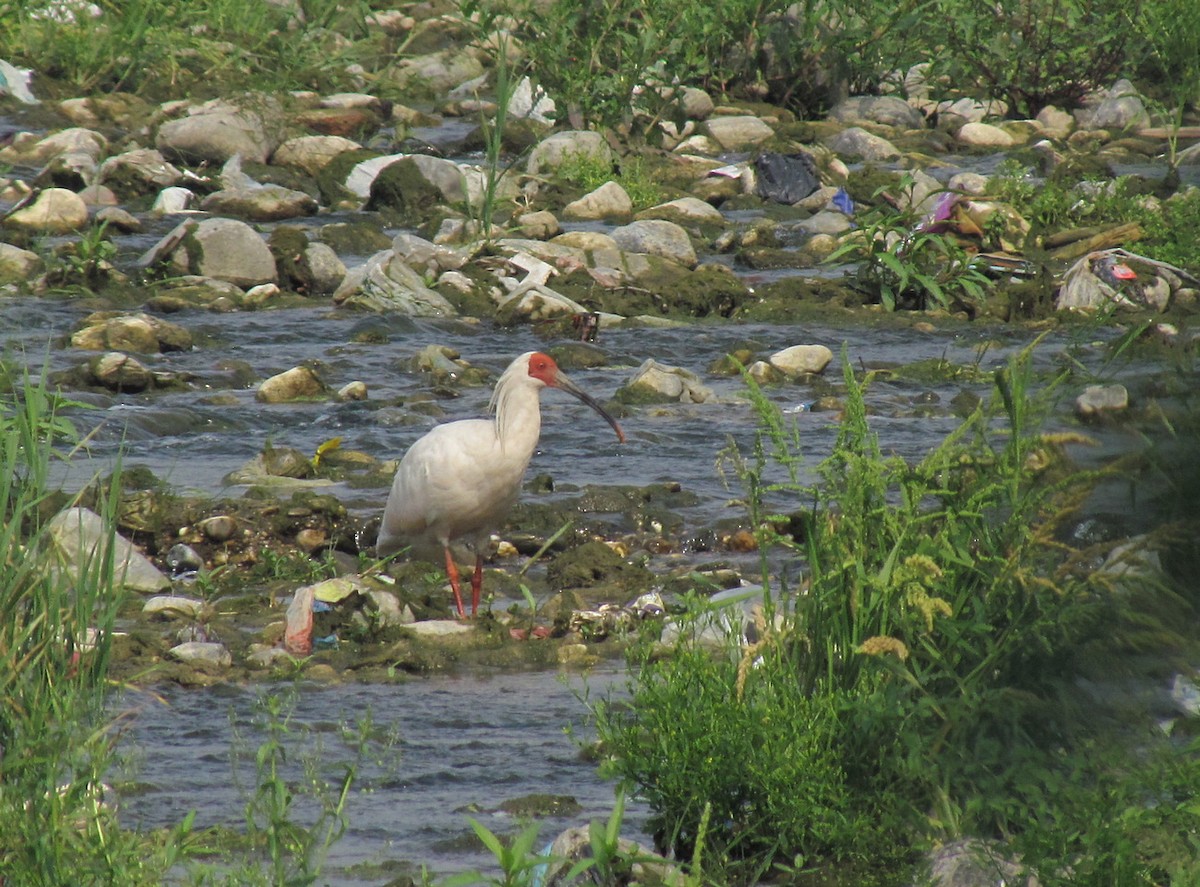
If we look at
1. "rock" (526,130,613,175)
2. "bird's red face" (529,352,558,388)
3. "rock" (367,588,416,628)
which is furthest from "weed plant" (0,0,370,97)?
"rock" (367,588,416,628)

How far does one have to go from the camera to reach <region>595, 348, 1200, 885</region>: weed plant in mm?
2824

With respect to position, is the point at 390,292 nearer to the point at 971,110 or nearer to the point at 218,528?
the point at 218,528

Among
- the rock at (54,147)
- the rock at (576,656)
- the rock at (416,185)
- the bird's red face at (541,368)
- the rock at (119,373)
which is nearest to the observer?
the rock at (576,656)

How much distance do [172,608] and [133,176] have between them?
24.6 feet

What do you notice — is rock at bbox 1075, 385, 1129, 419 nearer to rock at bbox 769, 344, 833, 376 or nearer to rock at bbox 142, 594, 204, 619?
rock at bbox 142, 594, 204, 619

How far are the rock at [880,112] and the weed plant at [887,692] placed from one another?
1213 centimetres

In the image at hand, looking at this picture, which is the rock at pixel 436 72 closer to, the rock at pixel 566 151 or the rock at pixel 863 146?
the rock at pixel 566 151

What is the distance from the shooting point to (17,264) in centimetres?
1010

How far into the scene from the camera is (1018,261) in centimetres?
1033

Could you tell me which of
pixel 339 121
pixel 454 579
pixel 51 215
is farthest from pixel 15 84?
pixel 454 579

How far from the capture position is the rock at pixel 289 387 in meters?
8.38

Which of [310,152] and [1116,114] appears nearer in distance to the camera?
[310,152]

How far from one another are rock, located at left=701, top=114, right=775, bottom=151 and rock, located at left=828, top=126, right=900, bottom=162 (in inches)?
24.1

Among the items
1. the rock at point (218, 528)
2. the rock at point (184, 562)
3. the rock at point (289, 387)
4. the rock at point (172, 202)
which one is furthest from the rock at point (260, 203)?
the rock at point (184, 562)
